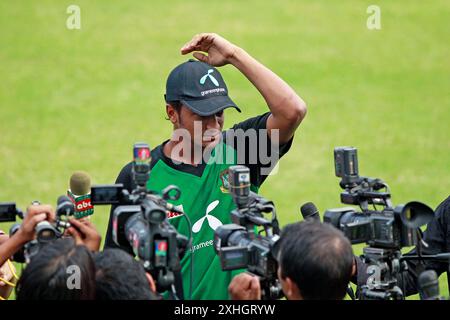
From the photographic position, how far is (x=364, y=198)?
5.15 m

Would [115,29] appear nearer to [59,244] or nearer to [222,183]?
[222,183]

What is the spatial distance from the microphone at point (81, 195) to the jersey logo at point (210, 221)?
598 mm

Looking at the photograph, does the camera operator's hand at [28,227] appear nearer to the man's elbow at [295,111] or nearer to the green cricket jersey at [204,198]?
the green cricket jersey at [204,198]

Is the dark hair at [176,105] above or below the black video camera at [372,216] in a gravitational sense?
above

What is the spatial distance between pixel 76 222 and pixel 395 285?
1579 mm

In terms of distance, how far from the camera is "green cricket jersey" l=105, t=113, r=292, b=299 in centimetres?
555

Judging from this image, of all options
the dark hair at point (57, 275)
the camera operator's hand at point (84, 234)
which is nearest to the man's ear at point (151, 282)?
the dark hair at point (57, 275)

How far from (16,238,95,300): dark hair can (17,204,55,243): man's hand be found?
43cm

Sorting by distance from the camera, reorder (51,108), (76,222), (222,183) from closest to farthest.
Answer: (76,222) < (222,183) < (51,108)

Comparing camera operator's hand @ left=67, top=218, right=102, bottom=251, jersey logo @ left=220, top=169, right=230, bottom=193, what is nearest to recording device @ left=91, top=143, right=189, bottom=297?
camera operator's hand @ left=67, top=218, right=102, bottom=251

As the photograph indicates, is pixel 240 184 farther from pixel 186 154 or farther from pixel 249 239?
pixel 186 154

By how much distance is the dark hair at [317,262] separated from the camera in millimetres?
4340

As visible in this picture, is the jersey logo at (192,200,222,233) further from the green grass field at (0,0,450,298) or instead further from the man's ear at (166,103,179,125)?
the green grass field at (0,0,450,298)

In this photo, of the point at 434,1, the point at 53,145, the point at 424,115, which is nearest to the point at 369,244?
the point at 53,145
